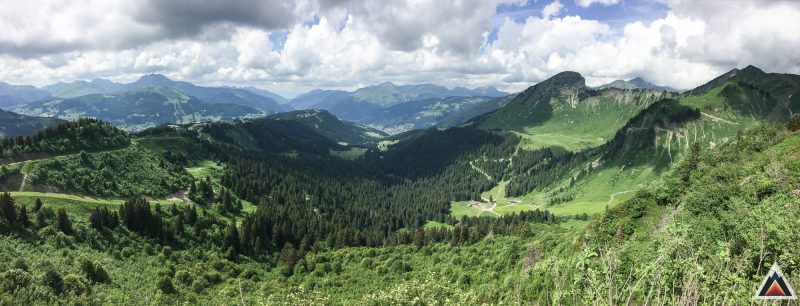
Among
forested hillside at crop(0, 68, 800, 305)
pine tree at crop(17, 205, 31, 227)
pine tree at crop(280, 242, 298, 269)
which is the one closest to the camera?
forested hillside at crop(0, 68, 800, 305)

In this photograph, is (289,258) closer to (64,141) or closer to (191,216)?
(191,216)

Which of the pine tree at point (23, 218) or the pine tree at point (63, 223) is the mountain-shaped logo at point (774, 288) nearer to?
the pine tree at point (63, 223)

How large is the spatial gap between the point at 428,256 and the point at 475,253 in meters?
17.2

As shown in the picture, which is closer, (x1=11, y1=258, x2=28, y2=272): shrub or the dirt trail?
(x1=11, y1=258, x2=28, y2=272): shrub

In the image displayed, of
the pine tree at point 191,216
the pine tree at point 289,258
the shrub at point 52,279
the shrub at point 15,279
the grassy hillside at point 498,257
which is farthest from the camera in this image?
the pine tree at point 191,216

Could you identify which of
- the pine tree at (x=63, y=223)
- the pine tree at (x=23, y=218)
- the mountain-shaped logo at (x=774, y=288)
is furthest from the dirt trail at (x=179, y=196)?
the mountain-shaped logo at (x=774, y=288)

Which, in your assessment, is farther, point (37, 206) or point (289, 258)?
point (289, 258)

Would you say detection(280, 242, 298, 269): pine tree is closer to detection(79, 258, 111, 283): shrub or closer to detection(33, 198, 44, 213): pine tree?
detection(79, 258, 111, 283): shrub

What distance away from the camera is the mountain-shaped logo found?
49.1 feet

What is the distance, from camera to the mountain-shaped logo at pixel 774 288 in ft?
49.1

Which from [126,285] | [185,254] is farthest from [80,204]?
[126,285]

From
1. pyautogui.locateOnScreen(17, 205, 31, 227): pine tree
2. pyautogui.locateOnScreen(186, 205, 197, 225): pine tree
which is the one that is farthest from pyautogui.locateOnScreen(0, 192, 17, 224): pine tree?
pyautogui.locateOnScreen(186, 205, 197, 225): pine tree

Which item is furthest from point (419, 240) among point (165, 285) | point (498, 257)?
point (165, 285)

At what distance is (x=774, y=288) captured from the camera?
1523cm
